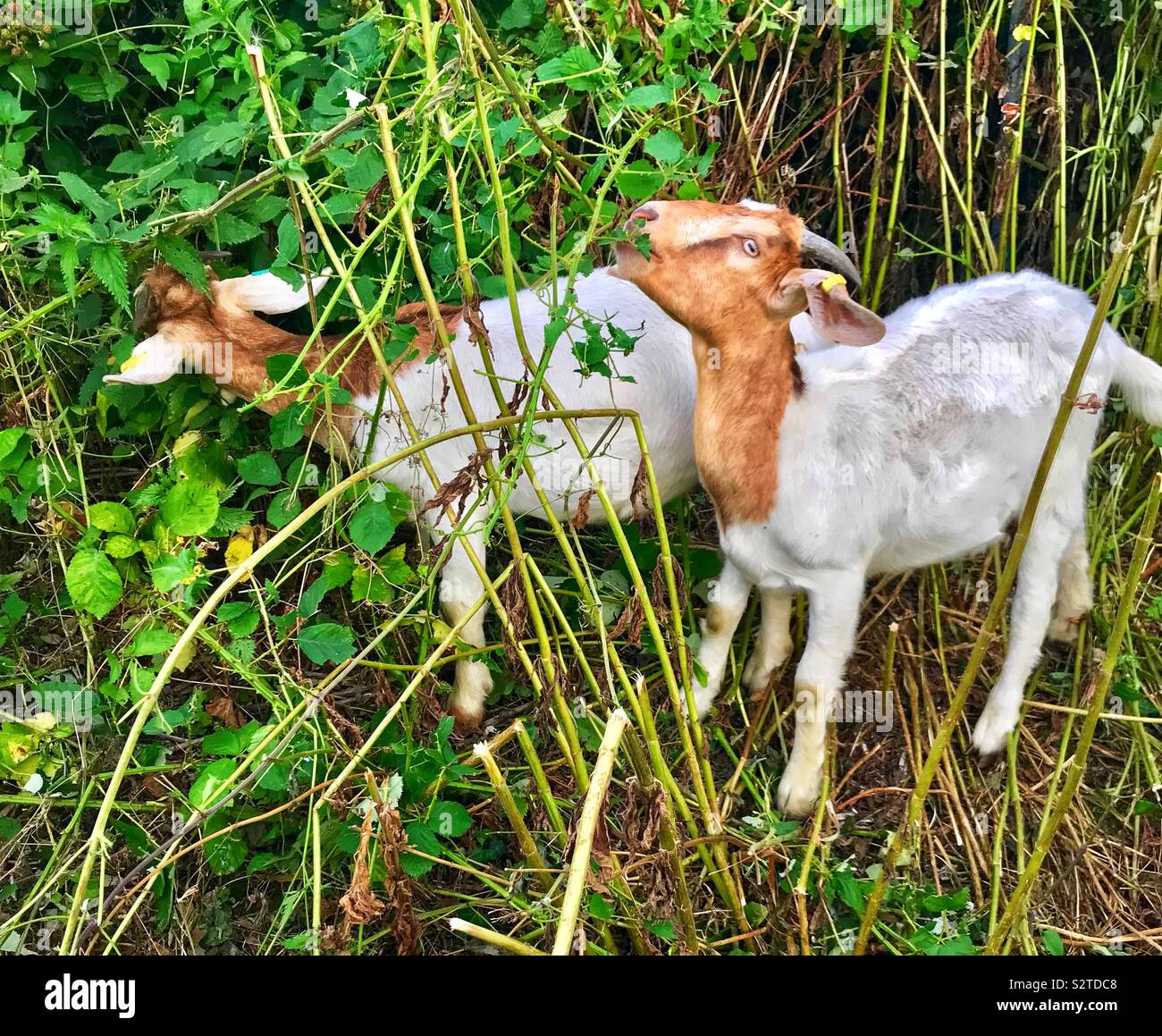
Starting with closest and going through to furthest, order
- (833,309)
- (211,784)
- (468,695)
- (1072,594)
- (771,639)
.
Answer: (211,784), (833,309), (468,695), (771,639), (1072,594)

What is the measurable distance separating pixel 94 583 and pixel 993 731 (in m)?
2.19

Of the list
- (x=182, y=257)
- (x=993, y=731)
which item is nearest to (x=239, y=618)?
(x=182, y=257)

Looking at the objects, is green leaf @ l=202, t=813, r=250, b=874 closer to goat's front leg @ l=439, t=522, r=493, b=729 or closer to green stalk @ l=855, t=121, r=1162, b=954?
goat's front leg @ l=439, t=522, r=493, b=729

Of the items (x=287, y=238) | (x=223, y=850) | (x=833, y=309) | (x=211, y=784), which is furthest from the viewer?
(x=223, y=850)

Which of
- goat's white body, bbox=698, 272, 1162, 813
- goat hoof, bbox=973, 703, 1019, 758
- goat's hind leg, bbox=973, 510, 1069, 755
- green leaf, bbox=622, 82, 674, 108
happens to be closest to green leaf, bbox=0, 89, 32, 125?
green leaf, bbox=622, 82, 674, 108

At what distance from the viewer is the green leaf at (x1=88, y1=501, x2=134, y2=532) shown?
2766 mm

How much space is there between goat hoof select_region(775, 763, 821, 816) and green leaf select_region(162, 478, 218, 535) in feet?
4.88

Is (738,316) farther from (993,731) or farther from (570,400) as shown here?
(993,731)

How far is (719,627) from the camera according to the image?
9.55ft

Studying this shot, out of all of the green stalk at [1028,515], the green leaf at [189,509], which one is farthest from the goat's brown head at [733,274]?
the green leaf at [189,509]

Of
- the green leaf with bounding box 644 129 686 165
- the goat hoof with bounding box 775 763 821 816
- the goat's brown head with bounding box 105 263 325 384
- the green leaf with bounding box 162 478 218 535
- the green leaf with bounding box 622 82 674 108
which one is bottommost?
the goat hoof with bounding box 775 763 821 816

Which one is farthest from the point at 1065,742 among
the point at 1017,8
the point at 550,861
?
the point at 1017,8

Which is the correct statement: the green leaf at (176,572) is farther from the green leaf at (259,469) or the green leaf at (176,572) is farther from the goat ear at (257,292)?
the goat ear at (257,292)

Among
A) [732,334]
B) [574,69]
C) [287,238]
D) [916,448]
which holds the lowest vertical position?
[916,448]
